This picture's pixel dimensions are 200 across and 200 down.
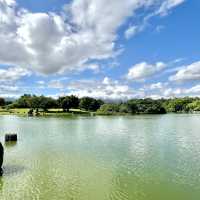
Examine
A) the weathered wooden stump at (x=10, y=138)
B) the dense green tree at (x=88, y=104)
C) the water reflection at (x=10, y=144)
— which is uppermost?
the dense green tree at (x=88, y=104)

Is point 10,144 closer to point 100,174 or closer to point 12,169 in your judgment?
point 12,169

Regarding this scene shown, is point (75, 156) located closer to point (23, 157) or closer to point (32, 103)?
point (23, 157)

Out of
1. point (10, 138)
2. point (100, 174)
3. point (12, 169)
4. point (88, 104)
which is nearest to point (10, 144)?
point (10, 138)

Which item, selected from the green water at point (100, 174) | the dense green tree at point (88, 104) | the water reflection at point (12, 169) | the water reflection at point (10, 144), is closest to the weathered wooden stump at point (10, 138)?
the water reflection at point (10, 144)

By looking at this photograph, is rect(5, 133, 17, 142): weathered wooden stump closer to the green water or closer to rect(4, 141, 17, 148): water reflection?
rect(4, 141, 17, 148): water reflection

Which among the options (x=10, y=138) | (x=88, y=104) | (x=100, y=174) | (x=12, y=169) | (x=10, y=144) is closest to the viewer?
(x=100, y=174)

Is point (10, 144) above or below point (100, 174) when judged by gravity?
above

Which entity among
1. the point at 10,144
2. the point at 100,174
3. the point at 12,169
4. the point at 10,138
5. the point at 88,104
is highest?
the point at 88,104

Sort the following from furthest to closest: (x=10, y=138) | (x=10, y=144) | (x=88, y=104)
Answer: (x=88, y=104) < (x=10, y=138) < (x=10, y=144)

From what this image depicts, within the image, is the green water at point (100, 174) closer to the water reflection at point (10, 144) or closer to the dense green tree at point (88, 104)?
the water reflection at point (10, 144)

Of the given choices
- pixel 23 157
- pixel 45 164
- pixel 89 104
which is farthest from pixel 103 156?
pixel 89 104

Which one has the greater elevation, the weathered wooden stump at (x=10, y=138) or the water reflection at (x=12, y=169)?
the weathered wooden stump at (x=10, y=138)

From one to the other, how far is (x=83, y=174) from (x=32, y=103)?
134 meters

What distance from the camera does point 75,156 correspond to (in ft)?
84.3
